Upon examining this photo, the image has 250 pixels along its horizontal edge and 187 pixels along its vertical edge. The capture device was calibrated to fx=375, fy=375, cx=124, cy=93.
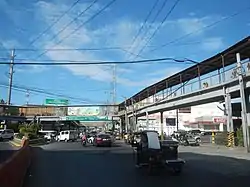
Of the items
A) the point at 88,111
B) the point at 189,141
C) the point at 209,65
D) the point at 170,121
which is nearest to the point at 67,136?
the point at 189,141

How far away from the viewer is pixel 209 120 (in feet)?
315

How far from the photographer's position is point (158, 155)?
16047mm

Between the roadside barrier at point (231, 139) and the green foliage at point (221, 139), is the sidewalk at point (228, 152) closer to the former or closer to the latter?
the roadside barrier at point (231, 139)

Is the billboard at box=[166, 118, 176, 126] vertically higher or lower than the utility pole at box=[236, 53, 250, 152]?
higher

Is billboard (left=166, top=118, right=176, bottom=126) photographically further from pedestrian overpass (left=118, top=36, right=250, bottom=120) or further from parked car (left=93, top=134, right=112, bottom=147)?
parked car (left=93, top=134, right=112, bottom=147)

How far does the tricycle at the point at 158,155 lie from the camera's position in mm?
15312

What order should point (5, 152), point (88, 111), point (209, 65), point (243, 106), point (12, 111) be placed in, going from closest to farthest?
point (5, 152) < point (243, 106) < point (209, 65) < point (88, 111) < point (12, 111)

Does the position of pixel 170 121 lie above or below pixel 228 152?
above

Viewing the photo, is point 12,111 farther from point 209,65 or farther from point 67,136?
point 209,65

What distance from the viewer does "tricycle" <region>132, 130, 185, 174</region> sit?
15.3 metres

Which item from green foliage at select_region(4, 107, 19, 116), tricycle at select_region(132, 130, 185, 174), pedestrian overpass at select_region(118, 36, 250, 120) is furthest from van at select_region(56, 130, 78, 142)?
green foliage at select_region(4, 107, 19, 116)

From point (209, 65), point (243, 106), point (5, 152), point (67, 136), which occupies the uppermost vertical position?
point (209, 65)

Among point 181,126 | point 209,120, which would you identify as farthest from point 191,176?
point 181,126

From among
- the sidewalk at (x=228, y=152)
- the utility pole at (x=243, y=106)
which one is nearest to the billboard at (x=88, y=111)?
the sidewalk at (x=228, y=152)
